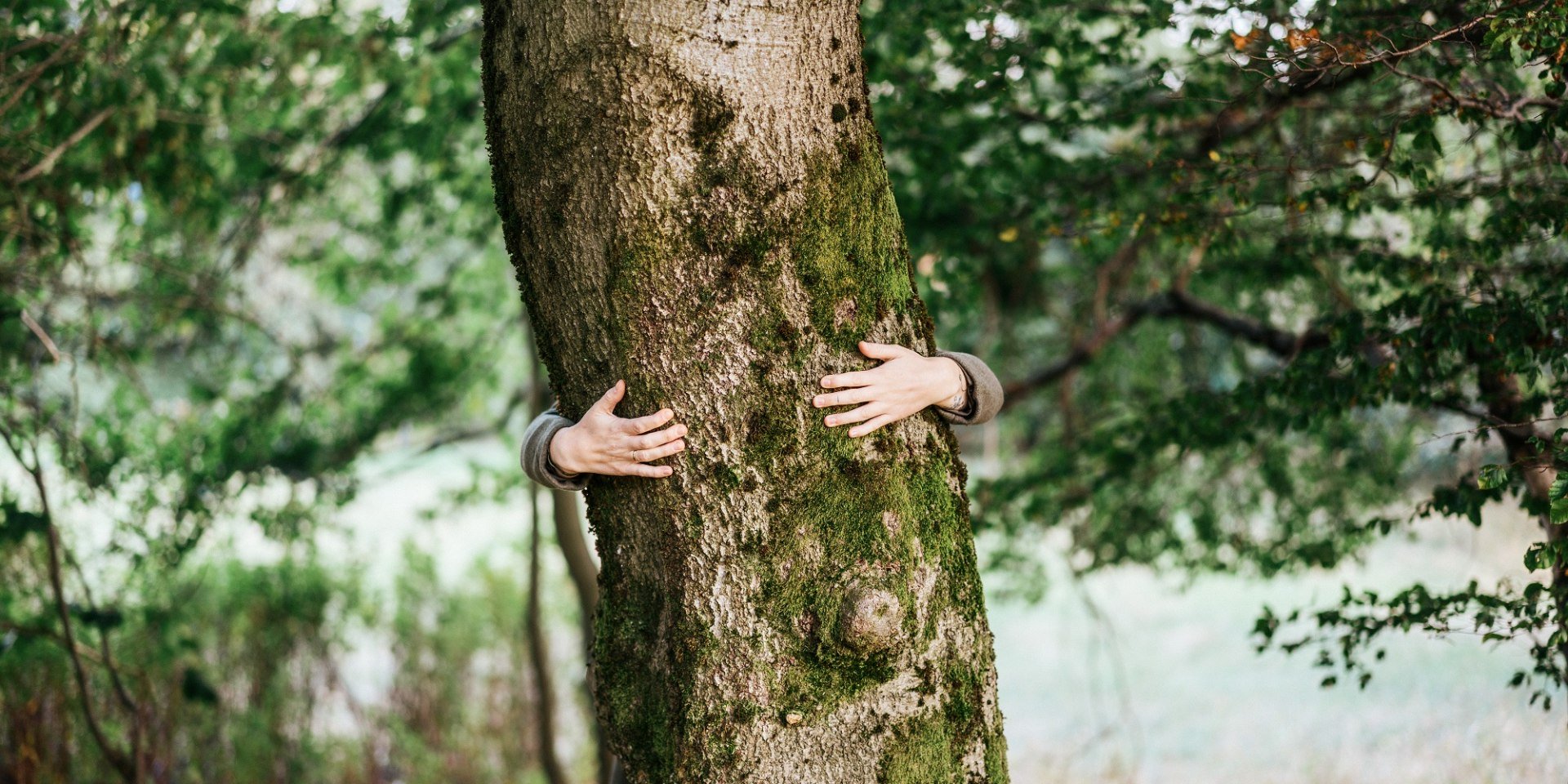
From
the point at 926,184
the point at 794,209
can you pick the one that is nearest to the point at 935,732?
the point at 794,209

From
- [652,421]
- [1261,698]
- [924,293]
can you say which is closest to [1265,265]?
[924,293]

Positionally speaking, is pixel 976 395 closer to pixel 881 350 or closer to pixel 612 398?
pixel 881 350

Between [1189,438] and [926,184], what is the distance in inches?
47.5

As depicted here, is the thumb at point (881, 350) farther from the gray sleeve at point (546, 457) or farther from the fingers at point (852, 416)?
the gray sleeve at point (546, 457)

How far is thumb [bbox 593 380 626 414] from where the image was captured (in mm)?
1534

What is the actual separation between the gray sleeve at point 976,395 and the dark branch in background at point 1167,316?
221cm

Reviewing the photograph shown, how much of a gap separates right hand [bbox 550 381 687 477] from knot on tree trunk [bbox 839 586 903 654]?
1.03 ft

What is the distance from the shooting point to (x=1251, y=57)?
1948 millimetres

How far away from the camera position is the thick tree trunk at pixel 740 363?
149 centimetres

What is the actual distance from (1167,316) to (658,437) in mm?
3331

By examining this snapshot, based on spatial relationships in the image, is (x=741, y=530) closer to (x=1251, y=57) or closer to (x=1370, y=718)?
(x=1251, y=57)

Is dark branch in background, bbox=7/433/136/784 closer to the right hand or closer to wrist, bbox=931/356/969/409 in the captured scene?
the right hand

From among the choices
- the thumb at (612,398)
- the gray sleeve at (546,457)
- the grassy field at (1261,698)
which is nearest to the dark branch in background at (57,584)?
the gray sleeve at (546,457)

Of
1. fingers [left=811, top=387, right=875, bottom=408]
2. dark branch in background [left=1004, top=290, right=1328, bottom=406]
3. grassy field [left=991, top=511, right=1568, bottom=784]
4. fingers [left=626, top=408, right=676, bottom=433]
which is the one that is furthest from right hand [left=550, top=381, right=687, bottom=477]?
grassy field [left=991, top=511, right=1568, bottom=784]
